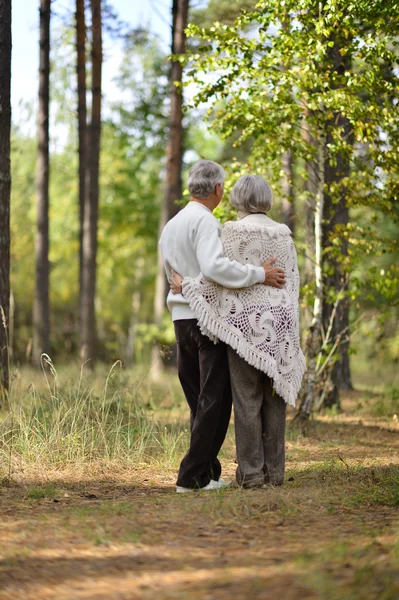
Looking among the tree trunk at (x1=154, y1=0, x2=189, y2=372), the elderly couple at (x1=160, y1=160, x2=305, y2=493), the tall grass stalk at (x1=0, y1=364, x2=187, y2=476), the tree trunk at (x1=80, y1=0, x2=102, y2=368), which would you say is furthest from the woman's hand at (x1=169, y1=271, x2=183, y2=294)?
the tree trunk at (x1=80, y1=0, x2=102, y2=368)

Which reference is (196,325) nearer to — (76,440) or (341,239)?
(76,440)

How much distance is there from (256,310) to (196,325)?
1.32ft

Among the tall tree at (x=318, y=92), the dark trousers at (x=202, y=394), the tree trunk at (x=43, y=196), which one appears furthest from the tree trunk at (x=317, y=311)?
the tree trunk at (x=43, y=196)

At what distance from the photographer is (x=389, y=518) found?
4344 millimetres

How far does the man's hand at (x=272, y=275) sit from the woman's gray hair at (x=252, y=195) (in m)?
0.39

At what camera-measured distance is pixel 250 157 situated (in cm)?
896

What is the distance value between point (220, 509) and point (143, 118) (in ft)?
62.5

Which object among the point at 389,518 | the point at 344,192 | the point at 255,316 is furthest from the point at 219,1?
the point at 389,518

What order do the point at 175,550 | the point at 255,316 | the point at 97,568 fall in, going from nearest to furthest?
the point at 97,568 < the point at 175,550 < the point at 255,316

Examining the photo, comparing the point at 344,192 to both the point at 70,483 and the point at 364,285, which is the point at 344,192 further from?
the point at 70,483

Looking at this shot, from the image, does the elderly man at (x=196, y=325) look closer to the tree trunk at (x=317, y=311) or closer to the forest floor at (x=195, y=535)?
the forest floor at (x=195, y=535)

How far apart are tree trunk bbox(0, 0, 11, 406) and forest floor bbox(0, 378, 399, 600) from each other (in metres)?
2.79

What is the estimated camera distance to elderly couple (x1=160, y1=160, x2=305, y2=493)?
496cm

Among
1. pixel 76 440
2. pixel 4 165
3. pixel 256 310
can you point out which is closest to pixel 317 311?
pixel 76 440
